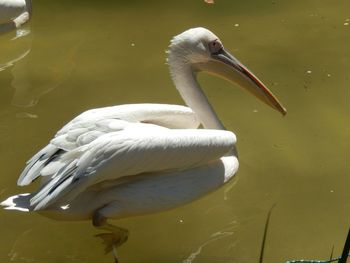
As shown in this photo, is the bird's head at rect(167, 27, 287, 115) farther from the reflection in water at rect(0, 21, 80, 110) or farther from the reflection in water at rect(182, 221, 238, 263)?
the reflection in water at rect(0, 21, 80, 110)

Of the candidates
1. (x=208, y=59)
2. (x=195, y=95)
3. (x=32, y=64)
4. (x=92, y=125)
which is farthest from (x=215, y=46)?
(x=32, y=64)

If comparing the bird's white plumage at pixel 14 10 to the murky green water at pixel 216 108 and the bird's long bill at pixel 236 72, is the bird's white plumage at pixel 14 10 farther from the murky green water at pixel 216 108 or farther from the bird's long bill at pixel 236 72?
the bird's long bill at pixel 236 72

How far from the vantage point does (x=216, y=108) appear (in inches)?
180

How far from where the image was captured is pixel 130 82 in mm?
4895

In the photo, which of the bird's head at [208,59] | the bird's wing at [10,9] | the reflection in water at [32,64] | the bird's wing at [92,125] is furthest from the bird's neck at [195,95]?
the bird's wing at [10,9]

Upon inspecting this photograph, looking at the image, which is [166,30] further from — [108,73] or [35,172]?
[35,172]

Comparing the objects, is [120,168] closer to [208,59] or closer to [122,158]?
[122,158]

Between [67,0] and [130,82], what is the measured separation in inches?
60.4

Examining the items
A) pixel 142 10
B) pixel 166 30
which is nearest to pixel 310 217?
pixel 166 30

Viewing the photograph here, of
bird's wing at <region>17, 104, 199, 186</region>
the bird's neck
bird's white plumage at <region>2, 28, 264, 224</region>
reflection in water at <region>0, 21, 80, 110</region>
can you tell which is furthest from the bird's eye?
reflection in water at <region>0, 21, 80, 110</region>

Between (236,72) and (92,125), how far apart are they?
33.3 inches

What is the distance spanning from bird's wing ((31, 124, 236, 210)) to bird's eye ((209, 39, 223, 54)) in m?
0.59

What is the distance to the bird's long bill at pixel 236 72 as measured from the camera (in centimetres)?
381

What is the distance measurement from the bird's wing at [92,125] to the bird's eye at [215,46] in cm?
34
